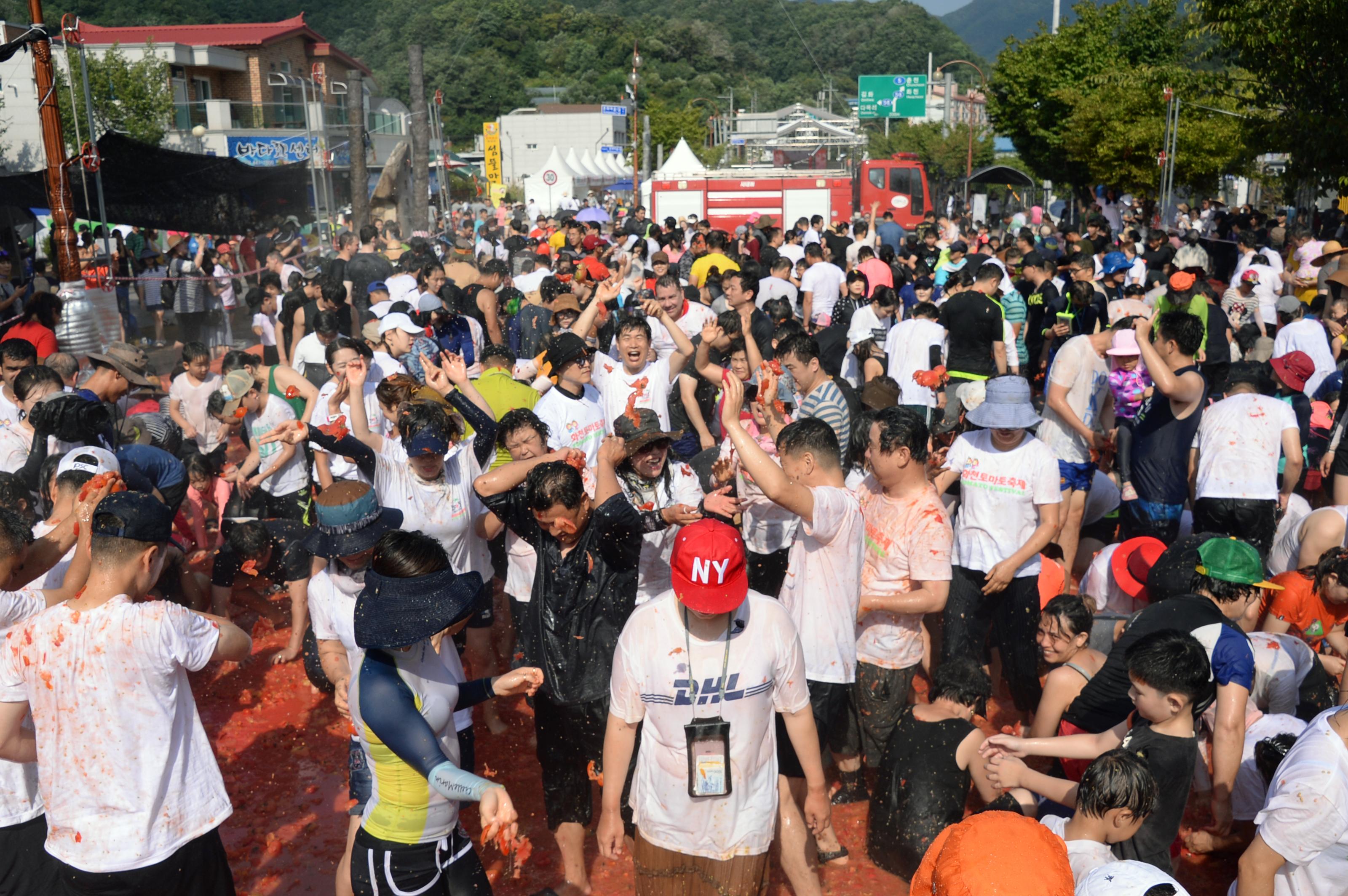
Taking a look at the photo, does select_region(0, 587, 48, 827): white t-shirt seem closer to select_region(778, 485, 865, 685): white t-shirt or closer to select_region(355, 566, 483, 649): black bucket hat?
select_region(355, 566, 483, 649): black bucket hat

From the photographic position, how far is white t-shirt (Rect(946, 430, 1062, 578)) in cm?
478

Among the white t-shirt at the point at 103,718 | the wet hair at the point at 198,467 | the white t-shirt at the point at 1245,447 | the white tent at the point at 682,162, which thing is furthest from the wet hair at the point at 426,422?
the white tent at the point at 682,162

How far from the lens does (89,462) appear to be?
4.41 metres

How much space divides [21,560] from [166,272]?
17.3m

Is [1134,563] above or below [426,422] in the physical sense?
below

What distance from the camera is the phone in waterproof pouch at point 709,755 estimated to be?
294 centimetres

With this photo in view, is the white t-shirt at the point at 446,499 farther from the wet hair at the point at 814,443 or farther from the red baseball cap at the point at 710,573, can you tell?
the red baseball cap at the point at 710,573

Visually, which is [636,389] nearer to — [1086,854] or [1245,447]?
[1245,447]

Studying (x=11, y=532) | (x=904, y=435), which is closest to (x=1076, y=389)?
(x=904, y=435)

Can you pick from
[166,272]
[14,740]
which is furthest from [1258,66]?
[166,272]

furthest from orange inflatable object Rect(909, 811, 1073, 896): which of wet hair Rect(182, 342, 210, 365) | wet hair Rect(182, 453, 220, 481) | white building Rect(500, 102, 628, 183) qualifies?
white building Rect(500, 102, 628, 183)

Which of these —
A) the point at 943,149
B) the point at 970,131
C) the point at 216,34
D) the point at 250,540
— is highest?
the point at 216,34

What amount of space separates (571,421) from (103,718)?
9.94 ft

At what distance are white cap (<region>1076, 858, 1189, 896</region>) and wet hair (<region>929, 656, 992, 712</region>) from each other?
1844 millimetres
